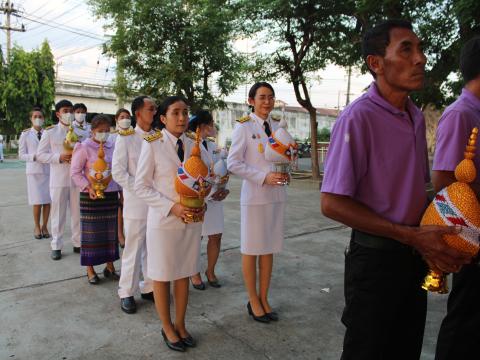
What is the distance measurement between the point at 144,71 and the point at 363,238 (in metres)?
11.3

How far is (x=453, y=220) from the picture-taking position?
1.40 metres

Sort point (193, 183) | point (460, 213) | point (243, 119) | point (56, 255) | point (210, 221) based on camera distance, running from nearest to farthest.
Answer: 1. point (460, 213)
2. point (193, 183)
3. point (243, 119)
4. point (210, 221)
5. point (56, 255)

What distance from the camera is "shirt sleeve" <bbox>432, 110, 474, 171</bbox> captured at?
6.00 feet

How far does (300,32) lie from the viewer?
10.2m

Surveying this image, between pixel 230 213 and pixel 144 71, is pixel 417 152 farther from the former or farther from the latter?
pixel 144 71

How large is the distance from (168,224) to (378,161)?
156cm

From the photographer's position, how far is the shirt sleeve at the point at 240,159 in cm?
315

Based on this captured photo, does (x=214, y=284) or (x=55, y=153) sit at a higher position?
(x=55, y=153)

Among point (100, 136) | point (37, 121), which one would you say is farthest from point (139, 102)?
point (37, 121)

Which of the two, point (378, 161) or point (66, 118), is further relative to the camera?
point (66, 118)

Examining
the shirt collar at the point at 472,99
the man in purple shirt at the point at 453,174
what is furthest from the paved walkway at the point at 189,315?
the shirt collar at the point at 472,99

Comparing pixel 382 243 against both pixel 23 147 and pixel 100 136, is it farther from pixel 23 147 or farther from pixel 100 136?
pixel 23 147

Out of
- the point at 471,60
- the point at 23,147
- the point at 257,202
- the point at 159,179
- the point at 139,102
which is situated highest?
the point at 471,60

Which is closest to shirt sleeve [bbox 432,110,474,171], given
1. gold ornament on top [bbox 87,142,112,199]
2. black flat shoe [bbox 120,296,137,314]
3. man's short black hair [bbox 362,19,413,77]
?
man's short black hair [bbox 362,19,413,77]
